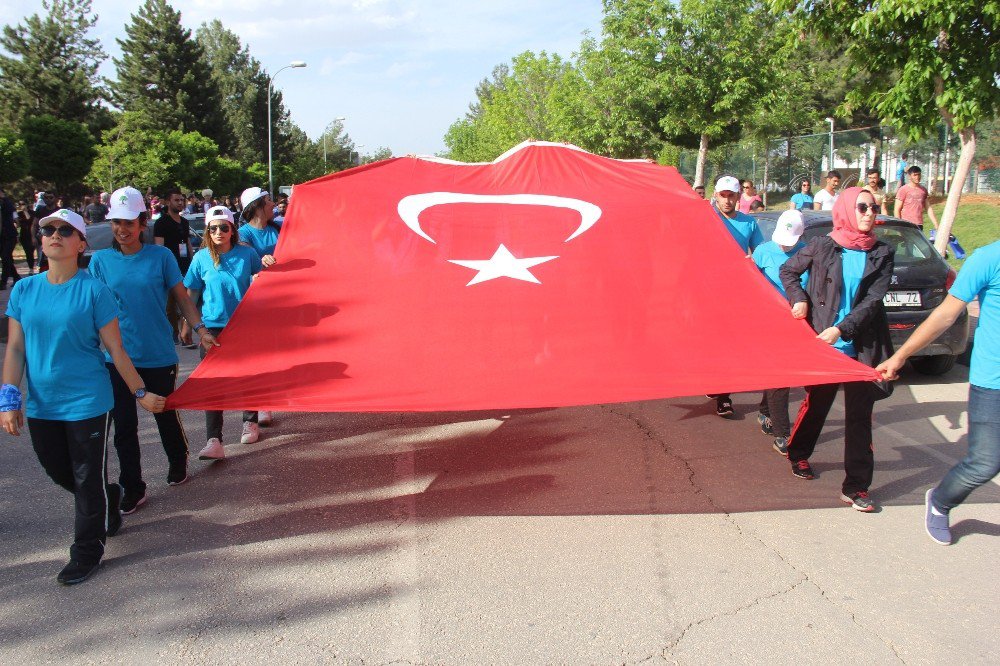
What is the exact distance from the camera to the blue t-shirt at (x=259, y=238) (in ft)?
22.2

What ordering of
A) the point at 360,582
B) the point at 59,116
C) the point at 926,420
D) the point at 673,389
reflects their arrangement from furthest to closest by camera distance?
the point at 59,116, the point at 926,420, the point at 673,389, the point at 360,582

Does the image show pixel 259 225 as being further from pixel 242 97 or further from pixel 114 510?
pixel 242 97

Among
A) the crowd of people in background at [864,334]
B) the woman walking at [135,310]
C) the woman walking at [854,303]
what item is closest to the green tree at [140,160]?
the woman walking at [135,310]

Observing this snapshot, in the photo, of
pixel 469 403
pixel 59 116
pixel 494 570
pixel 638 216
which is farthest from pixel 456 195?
pixel 59 116

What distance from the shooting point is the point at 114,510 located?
15.1 ft

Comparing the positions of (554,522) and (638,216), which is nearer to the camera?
(554,522)

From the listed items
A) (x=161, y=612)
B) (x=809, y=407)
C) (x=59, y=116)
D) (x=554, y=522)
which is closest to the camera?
(x=161, y=612)

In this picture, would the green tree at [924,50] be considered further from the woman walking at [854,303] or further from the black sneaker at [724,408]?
the woman walking at [854,303]

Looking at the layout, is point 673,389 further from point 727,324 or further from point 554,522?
point 554,522

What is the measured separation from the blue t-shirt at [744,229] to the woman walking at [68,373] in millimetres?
5039

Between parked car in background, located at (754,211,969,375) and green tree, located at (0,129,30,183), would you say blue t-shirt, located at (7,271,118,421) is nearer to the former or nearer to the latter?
parked car in background, located at (754,211,969,375)

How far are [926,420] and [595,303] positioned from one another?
371 centimetres

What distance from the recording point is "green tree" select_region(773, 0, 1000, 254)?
988cm

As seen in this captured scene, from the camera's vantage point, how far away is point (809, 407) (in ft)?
17.2
